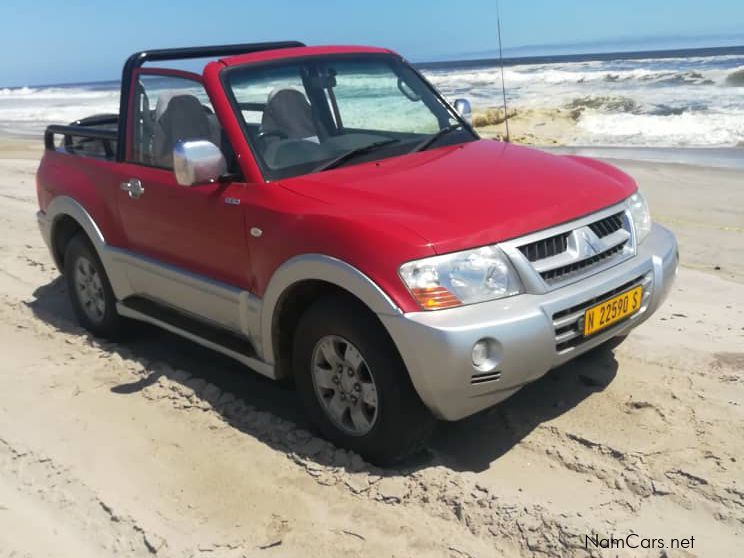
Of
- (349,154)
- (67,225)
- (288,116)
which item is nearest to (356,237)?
(349,154)

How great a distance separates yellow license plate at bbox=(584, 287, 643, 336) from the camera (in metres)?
3.38

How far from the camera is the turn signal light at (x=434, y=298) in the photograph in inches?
123

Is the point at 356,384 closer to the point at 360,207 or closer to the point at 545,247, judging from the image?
the point at 360,207

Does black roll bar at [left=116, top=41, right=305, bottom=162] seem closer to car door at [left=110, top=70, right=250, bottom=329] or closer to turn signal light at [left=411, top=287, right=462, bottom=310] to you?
car door at [left=110, top=70, right=250, bottom=329]

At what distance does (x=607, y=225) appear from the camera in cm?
369

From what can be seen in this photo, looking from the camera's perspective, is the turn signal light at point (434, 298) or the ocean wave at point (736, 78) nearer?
the turn signal light at point (434, 298)

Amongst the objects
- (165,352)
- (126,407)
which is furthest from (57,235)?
(126,407)

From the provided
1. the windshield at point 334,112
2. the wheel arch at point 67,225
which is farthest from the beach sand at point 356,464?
the windshield at point 334,112

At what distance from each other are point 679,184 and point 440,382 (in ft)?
26.7

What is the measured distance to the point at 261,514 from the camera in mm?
3262

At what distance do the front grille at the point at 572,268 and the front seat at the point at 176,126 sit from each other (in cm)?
212

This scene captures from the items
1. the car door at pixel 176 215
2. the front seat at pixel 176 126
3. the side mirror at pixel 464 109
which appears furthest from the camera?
the side mirror at pixel 464 109

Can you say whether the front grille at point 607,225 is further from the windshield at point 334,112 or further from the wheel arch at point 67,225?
the wheel arch at point 67,225

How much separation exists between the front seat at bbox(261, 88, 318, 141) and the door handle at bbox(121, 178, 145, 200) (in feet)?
2.97
